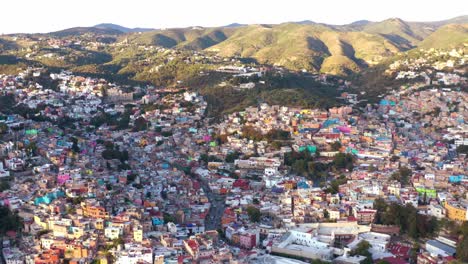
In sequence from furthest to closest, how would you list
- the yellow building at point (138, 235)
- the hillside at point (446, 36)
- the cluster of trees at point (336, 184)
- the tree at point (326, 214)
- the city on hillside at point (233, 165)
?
the hillside at point (446, 36), the cluster of trees at point (336, 184), the tree at point (326, 214), the city on hillside at point (233, 165), the yellow building at point (138, 235)

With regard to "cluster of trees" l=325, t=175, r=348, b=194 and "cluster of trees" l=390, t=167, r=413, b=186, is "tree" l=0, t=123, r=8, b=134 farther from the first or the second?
"cluster of trees" l=390, t=167, r=413, b=186

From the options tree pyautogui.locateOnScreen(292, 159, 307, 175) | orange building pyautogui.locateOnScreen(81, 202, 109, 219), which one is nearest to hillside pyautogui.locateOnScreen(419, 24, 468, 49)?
tree pyautogui.locateOnScreen(292, 159, 307, 175)

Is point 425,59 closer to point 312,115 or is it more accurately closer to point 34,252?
point 312,115

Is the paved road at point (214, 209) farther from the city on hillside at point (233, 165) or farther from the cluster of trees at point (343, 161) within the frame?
the cluster of trees at point (343, 161)

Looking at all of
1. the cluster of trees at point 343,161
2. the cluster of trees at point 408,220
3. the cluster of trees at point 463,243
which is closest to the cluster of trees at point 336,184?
the cluster of trees at point 343,161

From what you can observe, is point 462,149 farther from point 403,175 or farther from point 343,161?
point 343,161

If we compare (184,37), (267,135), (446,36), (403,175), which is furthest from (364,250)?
(184,37)
